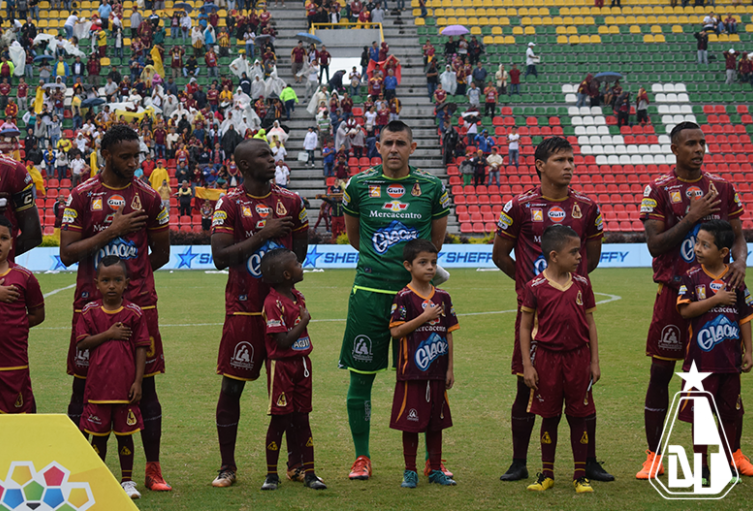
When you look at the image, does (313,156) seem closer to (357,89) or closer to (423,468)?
(357,89)

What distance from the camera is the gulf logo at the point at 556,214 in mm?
5812

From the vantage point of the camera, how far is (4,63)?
34.0 meters

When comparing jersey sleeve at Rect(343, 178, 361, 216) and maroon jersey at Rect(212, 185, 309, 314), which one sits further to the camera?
jersey sleeve at Rect(343, 178, 361, 216)

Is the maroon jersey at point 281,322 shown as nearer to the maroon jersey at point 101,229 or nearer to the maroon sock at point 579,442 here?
the maroon jersey at point 101,229

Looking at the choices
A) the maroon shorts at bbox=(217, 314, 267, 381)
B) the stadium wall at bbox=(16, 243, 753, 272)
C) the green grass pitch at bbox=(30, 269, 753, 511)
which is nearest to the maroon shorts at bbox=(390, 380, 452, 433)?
the green grass pitch at bbox=(30, 269, 753, 511)

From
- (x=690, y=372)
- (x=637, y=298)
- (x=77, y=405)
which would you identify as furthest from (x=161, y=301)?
(x=690, y=372)

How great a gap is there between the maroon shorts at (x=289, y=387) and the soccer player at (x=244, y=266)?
221 millimetres

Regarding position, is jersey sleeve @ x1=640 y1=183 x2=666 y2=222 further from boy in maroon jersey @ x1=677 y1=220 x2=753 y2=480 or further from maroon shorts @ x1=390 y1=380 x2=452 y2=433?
maroon shorts @ x1=390 y1=380 x2=452 y2=433

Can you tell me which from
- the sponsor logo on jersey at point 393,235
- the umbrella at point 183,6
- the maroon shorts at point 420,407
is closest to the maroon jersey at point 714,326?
the maroon shorts at point 420,407

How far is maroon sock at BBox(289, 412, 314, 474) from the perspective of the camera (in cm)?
550

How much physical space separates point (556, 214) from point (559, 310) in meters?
0.80

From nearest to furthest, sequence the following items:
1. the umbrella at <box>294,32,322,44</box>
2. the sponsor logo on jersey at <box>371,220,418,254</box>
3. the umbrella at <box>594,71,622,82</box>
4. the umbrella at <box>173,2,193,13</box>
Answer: the sponsor logo on jersey at <box>371,220,418,254</box> < the umbrella at <box>594,71,622,82</box> < the umbrella at <box>294,32,322,44</box> < the umbrella at <box>173,2,193,13</box>

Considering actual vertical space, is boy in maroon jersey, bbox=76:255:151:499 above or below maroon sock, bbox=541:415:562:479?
above

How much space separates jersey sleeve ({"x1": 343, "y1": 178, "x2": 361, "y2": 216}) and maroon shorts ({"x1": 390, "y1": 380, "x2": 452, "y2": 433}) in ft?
4.52
